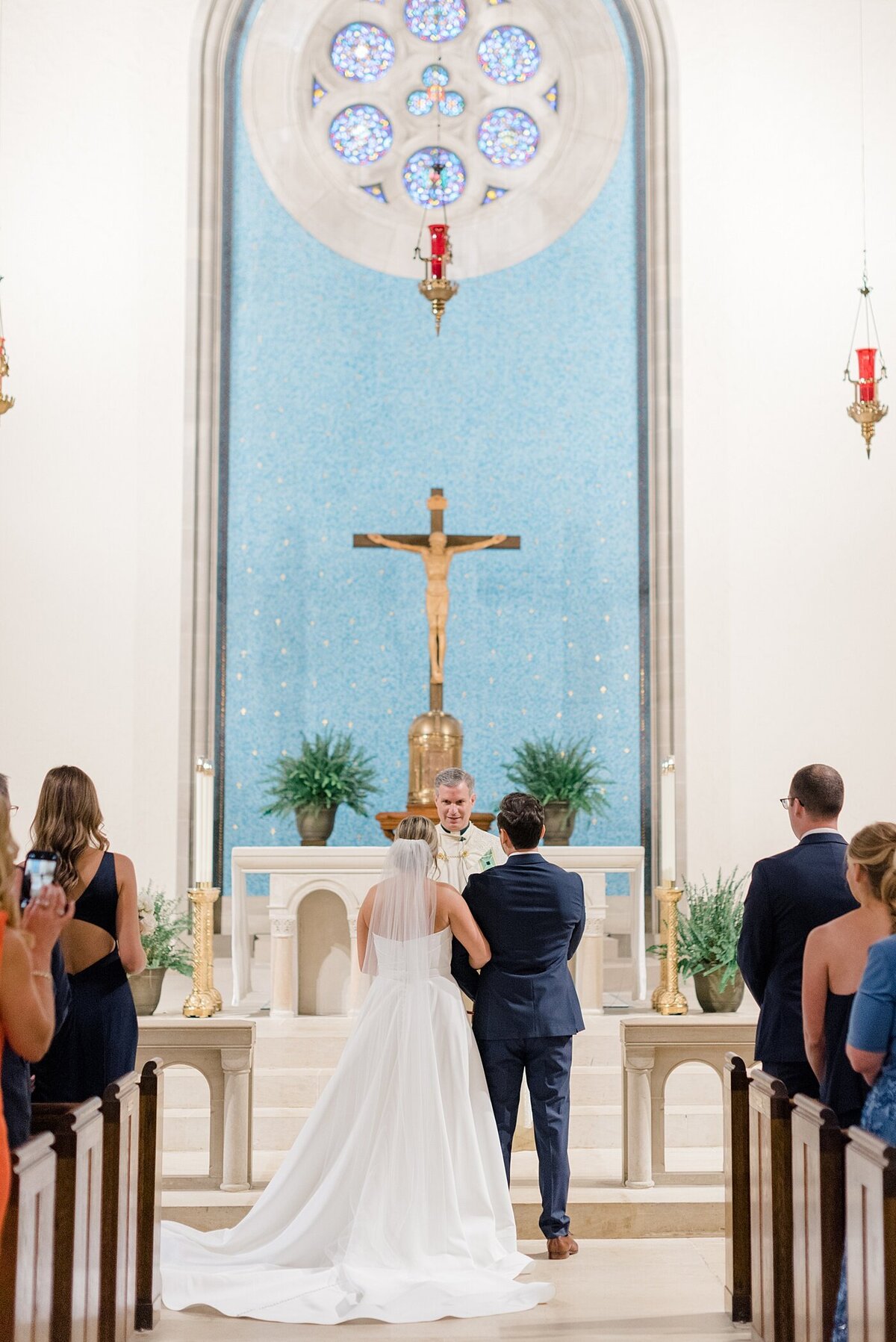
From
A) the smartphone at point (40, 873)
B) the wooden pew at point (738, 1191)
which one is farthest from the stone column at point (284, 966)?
the smartphone at point (40, 873)

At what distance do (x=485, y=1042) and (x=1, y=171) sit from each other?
23.2 ft

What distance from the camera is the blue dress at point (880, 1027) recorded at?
10.3ft

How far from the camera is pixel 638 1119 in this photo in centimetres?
602

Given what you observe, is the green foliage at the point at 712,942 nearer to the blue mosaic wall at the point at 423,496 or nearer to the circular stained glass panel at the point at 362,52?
the blue mosaic wall at the point at 423,496

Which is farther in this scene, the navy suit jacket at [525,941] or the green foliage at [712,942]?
the green foliage at [712,942]

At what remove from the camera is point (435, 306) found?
342 inches

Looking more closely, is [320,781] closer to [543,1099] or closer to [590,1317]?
[543,1099]

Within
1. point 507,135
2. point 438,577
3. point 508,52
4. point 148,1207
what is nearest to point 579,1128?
point 148,1207

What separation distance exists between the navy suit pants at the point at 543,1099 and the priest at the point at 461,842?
94 centimetres

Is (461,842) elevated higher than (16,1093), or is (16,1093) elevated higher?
(461,842)

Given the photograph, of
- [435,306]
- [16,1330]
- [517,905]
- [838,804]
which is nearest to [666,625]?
[435,306]

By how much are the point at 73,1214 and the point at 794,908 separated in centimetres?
214

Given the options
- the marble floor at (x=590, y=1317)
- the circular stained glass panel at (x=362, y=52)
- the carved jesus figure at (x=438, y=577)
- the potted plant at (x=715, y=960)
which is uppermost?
the circular stained glass panel at (x=362, y=52)

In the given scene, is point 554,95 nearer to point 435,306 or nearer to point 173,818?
point 435,306
